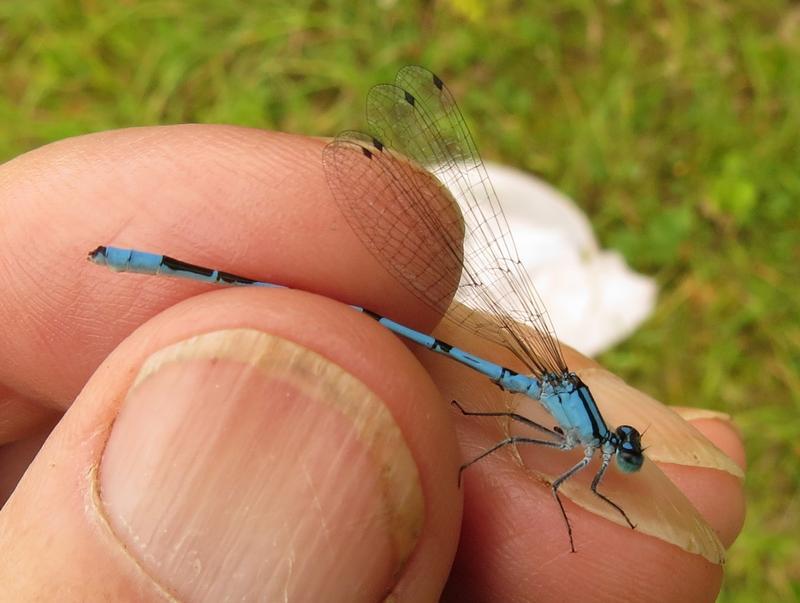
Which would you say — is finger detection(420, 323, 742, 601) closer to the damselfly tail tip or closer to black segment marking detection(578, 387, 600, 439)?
black segment marking detection(578, 387, 600, 439)

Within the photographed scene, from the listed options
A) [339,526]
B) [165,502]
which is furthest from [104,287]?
[339,526]

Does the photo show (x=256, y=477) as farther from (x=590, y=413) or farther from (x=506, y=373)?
(x=590, y=413)

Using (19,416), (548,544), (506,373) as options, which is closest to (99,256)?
(19,416)

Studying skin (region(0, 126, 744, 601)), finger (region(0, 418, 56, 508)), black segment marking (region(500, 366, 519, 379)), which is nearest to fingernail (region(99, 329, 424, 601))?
skin (region(0, 126, 744, 601))

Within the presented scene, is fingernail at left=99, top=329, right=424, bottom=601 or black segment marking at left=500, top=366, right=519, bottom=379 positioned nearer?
fingernail at left=99, top=329, right=424, bottom=601

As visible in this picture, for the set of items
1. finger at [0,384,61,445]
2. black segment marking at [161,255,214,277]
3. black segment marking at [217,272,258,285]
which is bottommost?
finger at [0,384,61,445]

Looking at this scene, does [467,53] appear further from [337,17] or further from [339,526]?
[339,526]

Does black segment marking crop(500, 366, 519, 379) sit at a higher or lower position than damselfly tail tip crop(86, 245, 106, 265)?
higher
